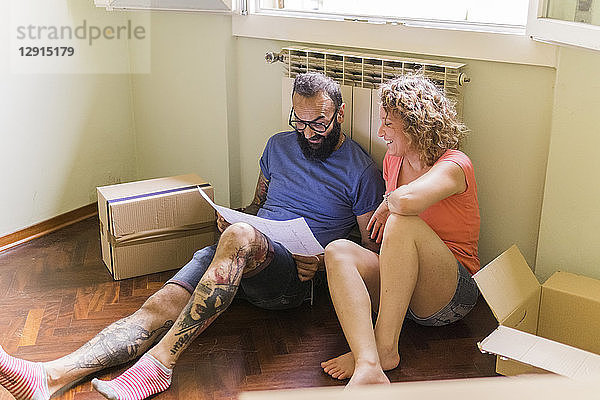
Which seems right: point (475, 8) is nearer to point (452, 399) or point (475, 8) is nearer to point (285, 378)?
point (285, 378)

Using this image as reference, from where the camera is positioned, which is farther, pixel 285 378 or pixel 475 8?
pixel 475 8

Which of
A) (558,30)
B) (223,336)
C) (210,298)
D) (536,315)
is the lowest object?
(223,336)

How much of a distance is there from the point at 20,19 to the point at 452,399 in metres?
2.89

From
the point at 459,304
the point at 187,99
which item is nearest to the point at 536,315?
the point at 459,304

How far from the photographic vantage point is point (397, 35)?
2.60m

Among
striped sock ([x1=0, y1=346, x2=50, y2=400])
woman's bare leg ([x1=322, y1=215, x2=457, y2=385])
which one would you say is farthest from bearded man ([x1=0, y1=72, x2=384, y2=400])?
woman's bare leg ([x1=322, y1=215, x2=457, y2=385])

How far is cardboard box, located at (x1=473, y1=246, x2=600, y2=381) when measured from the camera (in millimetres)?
1881

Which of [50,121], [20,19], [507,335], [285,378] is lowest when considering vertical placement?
[285,378]

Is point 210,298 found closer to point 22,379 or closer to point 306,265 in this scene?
point 306,265

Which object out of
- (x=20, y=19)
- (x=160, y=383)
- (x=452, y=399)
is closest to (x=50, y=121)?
(x=20, y=19)

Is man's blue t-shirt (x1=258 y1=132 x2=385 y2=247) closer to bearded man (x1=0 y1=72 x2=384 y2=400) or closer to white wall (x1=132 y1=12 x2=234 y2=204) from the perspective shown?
bearded man (x1=0 y1=72 x2=384 y2=400)

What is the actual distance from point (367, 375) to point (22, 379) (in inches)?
36.8

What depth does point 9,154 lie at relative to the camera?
306 cm

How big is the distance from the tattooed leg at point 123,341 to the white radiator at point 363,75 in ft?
2.88
